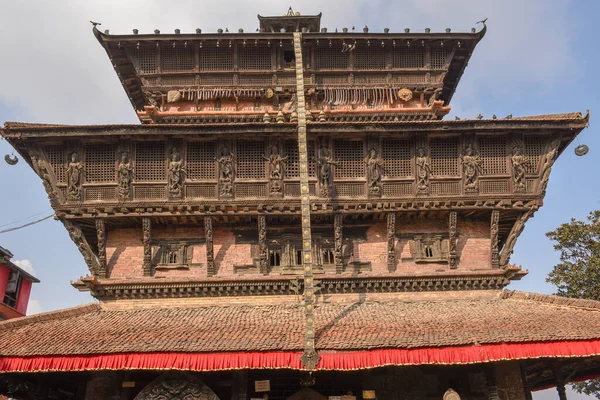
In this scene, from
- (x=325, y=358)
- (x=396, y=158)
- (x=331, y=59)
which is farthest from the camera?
(x=331, y=59)

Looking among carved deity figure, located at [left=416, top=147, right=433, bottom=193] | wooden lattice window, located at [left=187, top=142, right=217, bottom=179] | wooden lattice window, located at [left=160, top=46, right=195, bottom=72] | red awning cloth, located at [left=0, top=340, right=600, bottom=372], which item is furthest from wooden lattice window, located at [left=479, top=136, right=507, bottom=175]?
wooden lattice window, located at [left=160, top=46, right=195, bottom=72]

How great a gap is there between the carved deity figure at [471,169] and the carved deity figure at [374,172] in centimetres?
260

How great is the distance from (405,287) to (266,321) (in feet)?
14.6

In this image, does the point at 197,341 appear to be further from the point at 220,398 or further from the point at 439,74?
the point at 439,74

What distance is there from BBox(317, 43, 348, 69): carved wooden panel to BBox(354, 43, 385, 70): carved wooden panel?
1.42 ft

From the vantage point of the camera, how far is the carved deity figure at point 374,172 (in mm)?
15820

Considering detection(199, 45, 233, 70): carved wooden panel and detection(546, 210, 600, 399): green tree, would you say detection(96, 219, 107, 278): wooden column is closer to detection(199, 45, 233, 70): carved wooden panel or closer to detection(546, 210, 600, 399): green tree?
detection(199, 45, 233, 70): carved wooden panel

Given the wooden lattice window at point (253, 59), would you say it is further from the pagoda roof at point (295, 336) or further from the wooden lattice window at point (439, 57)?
the pagoda roof at point (295, 336)

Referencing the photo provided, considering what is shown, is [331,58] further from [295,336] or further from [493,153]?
[295,336]

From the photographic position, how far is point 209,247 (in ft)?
51.2

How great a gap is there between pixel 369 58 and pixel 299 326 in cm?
1040

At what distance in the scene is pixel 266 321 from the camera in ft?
45.0

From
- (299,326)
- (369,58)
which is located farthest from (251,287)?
(369,58)

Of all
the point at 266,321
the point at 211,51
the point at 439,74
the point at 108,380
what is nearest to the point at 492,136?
the point at 439,74
